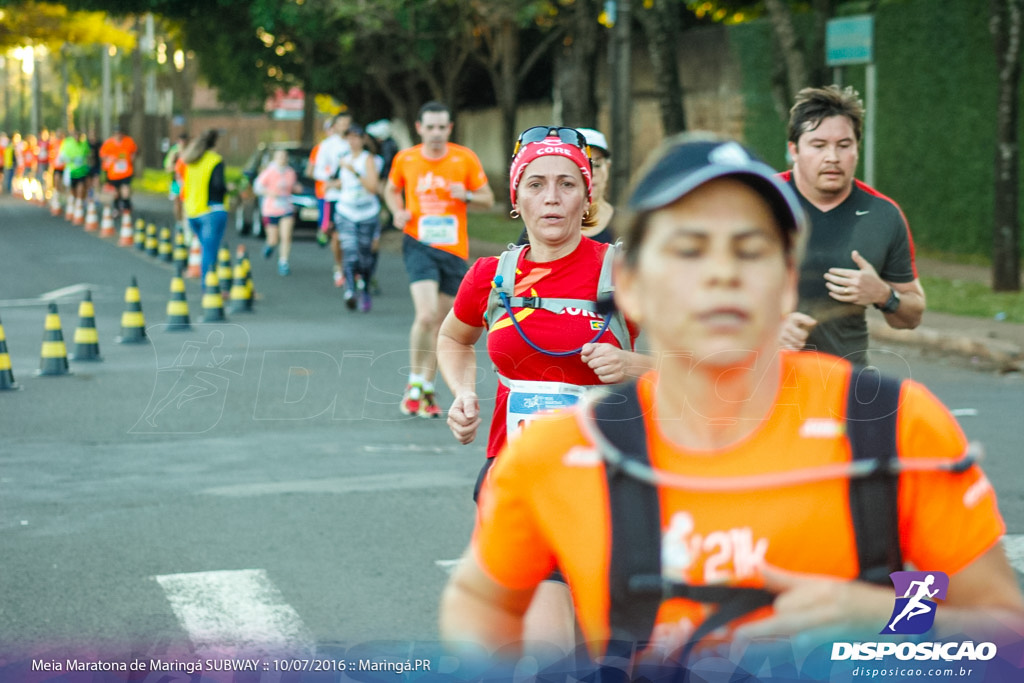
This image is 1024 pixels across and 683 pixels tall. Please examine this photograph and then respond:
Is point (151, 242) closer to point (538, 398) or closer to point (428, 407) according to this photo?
point (428, 407)

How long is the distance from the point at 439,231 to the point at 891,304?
5.78 m

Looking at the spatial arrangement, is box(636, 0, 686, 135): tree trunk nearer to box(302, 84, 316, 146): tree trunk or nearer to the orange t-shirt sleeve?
box(302, 84, 316, 146): tree trunk

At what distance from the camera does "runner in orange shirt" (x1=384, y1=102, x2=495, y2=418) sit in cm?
1051

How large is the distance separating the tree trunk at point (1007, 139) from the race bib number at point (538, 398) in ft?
46.3

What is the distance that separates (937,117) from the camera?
74.8ft

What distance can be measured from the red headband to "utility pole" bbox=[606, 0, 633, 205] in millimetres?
15979

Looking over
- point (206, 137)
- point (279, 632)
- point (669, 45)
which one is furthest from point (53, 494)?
point (669, 45)

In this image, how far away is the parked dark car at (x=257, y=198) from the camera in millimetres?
30578

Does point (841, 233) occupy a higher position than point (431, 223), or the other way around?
point (841, 233)

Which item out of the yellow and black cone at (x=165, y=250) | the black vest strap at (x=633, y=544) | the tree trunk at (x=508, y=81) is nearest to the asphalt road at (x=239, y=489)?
the black vest strap at (x=633, y=544)

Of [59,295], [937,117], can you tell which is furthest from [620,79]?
[59,295]

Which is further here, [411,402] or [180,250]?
[180,250]

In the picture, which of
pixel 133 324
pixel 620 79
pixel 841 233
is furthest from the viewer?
pixel 620 79

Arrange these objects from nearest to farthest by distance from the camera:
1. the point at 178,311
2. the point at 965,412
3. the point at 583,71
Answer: the point at 965,412 → the point at 178,311 → the point at 583,71
